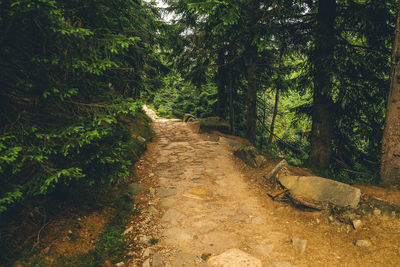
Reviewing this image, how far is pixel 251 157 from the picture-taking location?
7570 millimetres

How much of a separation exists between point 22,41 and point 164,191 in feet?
14.3

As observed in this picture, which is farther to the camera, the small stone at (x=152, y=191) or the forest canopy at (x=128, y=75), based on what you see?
the small stone at (x=152, y=191)

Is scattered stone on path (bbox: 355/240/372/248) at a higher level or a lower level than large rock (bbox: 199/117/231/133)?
lower

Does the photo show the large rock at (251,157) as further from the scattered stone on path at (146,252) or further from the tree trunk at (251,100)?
the scattered stone on path at (146,252)

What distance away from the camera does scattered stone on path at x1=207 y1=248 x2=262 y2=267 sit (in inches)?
133

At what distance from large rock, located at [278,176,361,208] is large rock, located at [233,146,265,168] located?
1773 mm

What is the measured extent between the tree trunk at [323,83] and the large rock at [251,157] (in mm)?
1934

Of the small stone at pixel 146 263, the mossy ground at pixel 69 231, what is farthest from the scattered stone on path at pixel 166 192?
the small stone at pixel 146 263

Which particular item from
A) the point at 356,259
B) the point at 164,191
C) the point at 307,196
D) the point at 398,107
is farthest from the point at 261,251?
the point at 398,107

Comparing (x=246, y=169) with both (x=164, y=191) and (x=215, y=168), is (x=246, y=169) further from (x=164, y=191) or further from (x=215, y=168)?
(x=164, y=191)

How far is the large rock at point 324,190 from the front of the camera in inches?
174

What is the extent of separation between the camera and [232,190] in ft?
19.5

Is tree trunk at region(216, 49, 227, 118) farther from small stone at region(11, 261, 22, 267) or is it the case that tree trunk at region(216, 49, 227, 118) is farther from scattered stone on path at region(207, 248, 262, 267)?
small stone at region(11, 261, 22, 267)

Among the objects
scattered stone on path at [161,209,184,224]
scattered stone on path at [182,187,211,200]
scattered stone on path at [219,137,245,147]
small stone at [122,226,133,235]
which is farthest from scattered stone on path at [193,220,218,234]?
scattered stone on path at [219,137,245,147]
